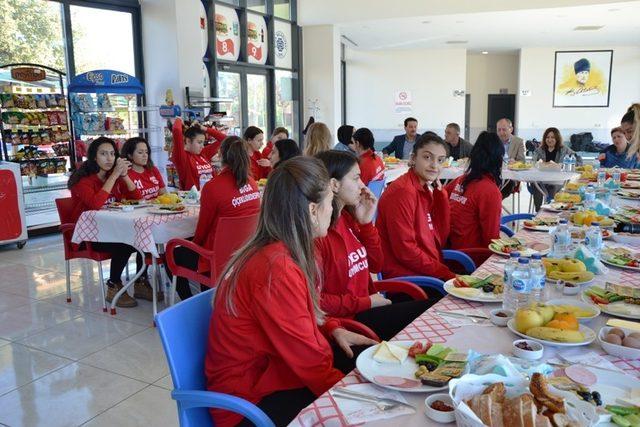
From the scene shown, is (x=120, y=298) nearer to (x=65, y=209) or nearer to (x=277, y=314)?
(x=65, y=209)

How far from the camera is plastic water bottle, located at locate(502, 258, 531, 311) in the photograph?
176 centimetres

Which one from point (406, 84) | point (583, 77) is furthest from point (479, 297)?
point (583, 77)

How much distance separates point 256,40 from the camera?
9445 millimetres

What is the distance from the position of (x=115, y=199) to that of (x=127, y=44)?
3.89 meters

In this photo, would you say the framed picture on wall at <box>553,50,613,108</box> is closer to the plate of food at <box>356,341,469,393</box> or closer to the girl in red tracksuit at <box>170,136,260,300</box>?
the girl in red tracksuit at <box>170,136,260,300</box>

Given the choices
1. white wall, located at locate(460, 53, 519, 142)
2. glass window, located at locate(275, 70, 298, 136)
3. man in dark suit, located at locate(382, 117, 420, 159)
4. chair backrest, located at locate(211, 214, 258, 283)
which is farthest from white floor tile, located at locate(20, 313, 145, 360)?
white wall, located at locate(460, 53, 519, 142)

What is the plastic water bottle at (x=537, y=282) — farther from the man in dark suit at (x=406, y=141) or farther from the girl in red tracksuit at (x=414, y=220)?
the man in dark suit at (x=406, y=141)

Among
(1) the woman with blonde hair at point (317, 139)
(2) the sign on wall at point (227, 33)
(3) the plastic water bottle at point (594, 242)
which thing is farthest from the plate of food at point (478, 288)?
(2) the sign on wall at point (227, 33)

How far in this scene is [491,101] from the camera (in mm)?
16438

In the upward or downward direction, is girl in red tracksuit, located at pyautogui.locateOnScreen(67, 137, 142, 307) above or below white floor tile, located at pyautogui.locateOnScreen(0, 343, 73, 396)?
above

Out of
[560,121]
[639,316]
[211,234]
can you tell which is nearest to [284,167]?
[639,316]

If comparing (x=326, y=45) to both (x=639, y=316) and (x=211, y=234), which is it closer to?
(x=211, y=234)

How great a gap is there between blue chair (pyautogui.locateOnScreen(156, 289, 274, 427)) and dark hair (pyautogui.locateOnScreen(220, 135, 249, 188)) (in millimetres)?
1854

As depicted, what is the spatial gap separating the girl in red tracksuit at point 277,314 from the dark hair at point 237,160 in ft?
6.16
